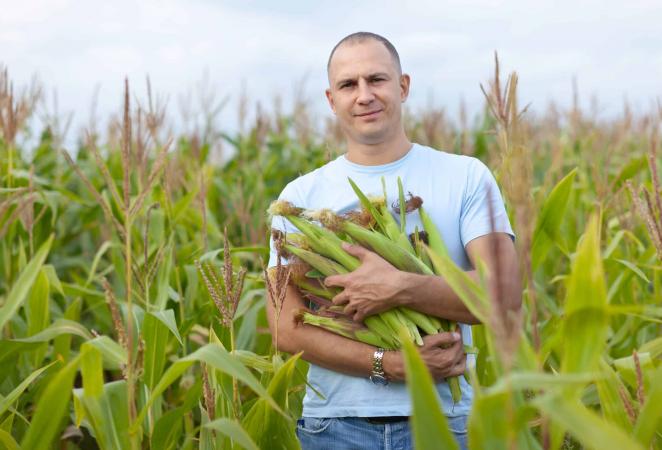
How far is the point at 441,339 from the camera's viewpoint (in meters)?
2.04

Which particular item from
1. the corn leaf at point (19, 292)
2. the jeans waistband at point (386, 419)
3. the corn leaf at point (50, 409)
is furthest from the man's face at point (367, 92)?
the corn leaf at point (19, 292)

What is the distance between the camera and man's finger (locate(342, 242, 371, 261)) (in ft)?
6.88

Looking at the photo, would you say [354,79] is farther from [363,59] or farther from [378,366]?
[378,366]

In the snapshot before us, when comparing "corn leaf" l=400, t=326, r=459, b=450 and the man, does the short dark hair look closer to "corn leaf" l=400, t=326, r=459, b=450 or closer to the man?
the man

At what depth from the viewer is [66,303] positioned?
4.16 m

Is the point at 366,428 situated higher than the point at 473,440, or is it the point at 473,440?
the point at 473,440

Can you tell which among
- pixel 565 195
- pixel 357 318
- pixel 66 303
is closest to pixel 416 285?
pixel 357 318

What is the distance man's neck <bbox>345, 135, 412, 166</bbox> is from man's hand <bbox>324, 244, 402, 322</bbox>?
16.0 inches

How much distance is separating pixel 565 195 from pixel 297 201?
3.16 ft

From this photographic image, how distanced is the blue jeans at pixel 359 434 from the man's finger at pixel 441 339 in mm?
246

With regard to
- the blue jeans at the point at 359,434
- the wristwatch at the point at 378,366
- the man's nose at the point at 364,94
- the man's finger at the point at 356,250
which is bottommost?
the blue jeans at the point at 359,434

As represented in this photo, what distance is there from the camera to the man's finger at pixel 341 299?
2.07m

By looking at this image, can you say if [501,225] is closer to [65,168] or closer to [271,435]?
[271,435]

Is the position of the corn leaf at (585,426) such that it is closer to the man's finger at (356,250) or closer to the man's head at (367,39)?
the man's finger at (356,250)
